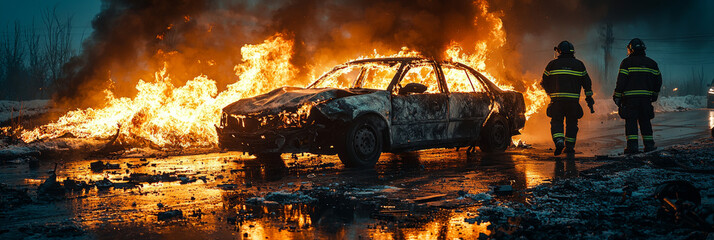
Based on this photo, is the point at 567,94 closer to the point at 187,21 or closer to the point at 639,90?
the point at 639,90

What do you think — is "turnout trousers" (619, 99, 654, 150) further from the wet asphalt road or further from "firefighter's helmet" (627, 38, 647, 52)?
the wet asphalt road

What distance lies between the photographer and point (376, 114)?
8.43m

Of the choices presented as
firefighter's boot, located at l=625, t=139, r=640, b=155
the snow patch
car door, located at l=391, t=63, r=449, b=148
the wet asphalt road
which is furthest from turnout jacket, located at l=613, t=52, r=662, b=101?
the snow patch

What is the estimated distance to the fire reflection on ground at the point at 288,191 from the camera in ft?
14.6

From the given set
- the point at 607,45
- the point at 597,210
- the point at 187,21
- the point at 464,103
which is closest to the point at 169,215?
the point at 597,210

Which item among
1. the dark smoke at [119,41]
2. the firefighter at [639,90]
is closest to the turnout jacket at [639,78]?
the firefighter at [639,90]

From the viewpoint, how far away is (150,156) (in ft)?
34.6

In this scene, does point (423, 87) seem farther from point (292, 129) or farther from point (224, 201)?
point (224, 201)

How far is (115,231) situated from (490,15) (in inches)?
504

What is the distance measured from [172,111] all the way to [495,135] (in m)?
6.08

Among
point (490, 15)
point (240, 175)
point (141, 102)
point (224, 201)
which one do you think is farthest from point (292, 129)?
point (490, 15)

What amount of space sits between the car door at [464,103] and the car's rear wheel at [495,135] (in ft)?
0.63

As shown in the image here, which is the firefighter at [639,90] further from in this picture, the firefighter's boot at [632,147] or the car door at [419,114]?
the car door at [419,114]

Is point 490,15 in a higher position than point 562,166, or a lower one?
higher
